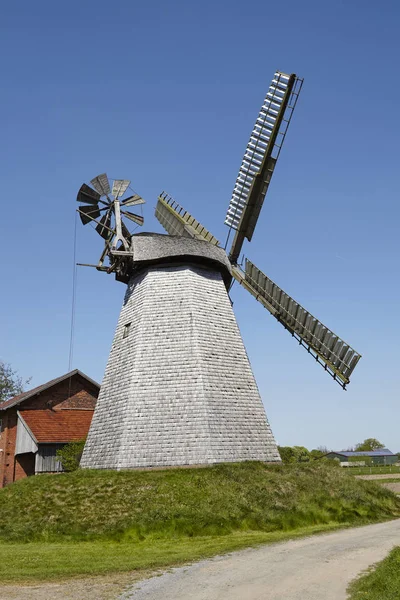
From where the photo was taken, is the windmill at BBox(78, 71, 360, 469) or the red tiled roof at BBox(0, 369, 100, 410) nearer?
the windmill at BBox(78, 71, 360, 469)

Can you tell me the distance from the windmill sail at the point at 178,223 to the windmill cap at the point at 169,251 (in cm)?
257

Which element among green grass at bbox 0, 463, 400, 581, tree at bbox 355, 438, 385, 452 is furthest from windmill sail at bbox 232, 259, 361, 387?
tree at bbox 355, 438, 385, 452

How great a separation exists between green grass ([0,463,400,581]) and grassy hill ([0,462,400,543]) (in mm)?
31

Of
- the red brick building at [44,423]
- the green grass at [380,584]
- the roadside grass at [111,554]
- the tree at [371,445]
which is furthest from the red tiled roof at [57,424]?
the tree at [371,445]

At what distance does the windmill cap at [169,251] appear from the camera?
2255cm

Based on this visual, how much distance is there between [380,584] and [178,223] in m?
21.6

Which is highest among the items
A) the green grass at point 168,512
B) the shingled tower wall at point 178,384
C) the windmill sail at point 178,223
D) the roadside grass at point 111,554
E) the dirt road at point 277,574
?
the windmill sail at point 178,223

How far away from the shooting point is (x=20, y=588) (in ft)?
31.5

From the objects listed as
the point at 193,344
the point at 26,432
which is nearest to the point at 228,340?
the point at 193,344

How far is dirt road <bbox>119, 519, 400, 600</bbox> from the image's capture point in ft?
28.8

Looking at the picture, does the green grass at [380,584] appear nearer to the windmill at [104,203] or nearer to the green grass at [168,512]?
the green grass at [168,512]

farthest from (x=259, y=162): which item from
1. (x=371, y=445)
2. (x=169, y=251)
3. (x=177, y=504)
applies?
(x=371, y=445)

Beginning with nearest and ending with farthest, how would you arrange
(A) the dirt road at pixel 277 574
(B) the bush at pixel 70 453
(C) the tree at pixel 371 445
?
1. (A) the dirt road at pixel 277 574
2. (B) the bush at pixel 70 453
3. (C) the tree at pixel 371 445

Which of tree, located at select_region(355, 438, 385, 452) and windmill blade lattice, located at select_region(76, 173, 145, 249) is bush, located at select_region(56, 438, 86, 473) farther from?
tree, located at select_region(355, 438, 385, 452)
